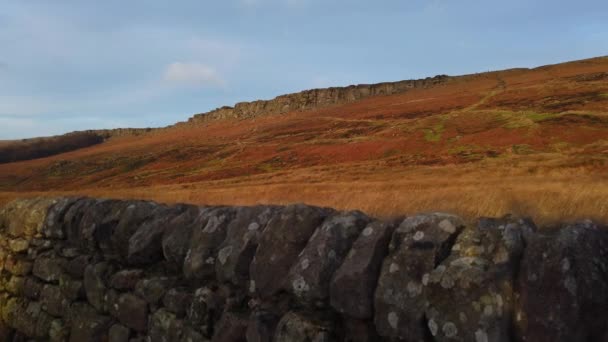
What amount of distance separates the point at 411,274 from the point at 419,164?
21487mm

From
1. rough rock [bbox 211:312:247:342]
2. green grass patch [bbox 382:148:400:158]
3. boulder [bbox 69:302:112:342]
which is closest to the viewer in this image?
rough rock [bbox 211:312:247:342]

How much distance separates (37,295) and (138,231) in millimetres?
2489

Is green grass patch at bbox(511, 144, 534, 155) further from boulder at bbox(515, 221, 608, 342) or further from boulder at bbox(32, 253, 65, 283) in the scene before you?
Answer: boulder at bbox(515, 221, 608, 342)

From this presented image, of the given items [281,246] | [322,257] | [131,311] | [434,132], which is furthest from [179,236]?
[434,132]

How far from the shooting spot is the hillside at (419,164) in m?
11.0

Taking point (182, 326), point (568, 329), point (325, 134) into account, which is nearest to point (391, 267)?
point (568, 329)

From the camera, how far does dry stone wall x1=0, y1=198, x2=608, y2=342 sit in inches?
112

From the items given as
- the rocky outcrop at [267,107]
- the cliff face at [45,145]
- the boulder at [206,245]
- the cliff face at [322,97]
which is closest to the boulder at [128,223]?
the boulder at [206,245]

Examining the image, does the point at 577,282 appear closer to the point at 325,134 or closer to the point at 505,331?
the point at 505,331

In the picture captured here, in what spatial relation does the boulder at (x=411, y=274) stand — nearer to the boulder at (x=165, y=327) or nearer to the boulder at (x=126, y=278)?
the boulder at (x=165, y=327)

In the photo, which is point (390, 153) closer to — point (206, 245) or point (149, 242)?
point (149, 242)

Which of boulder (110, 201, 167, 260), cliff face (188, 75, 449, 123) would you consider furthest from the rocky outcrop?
boulder (110, 201, 167, 260)

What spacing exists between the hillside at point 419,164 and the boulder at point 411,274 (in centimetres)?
439

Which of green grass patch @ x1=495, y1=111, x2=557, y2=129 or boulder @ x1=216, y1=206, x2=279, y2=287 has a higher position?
boulder @ x1=216, y1=206, x2=279, y2=287
